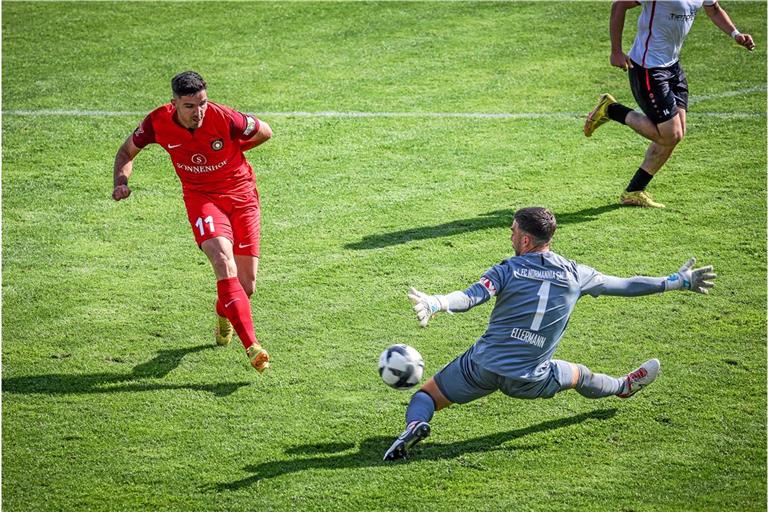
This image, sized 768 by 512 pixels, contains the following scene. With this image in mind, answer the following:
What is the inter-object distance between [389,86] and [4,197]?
545 cm

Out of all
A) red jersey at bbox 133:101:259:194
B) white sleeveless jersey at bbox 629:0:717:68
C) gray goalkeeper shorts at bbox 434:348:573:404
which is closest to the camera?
gray goalkeeper shorts at bbox 434:348:573:404

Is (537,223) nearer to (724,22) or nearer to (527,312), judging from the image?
(527,312)

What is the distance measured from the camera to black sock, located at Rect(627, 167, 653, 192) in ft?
33.9

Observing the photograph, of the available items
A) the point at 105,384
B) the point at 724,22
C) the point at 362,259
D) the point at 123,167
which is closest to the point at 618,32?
the point at 724,22

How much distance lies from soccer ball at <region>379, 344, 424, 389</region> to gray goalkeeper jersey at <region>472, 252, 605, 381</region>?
0.41 m

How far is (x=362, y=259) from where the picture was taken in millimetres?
9539

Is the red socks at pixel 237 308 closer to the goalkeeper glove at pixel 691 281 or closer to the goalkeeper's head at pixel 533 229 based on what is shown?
the goalkeeper's head at pixel 533 229

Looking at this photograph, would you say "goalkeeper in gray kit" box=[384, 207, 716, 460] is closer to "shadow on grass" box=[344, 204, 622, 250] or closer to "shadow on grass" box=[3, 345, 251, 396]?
"shadow on grass" box=[3, 345, 251, 396]

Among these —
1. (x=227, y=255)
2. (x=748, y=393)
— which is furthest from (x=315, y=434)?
(x=748, y=393)

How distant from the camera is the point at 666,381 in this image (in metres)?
7.41

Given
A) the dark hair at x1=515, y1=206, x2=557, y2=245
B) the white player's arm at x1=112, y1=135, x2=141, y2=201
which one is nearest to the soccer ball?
the dark hair at x1=515, y1=206, x2=557, y2=245

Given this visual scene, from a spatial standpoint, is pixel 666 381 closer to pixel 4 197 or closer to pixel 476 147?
pixel 476 147

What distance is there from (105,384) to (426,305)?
3041 millimetres

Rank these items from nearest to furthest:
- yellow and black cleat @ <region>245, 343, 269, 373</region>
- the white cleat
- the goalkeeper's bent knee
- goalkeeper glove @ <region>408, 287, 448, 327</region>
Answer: goalkeeper glove @ <region>408, 287, 448, 327</region>
the goalkeeper's bent knee
the white cleat
yellow and black cleat @ <region>245, 343, 269, 373</region>
